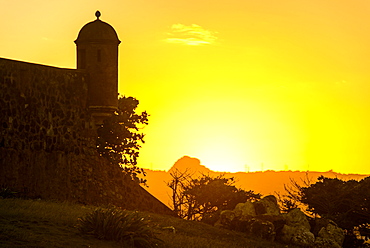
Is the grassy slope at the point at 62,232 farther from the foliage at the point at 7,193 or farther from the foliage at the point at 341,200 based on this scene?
Result: the foliage at the point at 341,200

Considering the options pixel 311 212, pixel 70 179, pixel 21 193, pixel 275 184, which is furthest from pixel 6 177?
pixel 275 184

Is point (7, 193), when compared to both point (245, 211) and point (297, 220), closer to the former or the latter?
point (245, 211)

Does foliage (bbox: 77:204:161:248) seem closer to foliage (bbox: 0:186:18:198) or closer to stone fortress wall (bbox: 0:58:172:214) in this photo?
foliage (bbox: 0:186:18:198)

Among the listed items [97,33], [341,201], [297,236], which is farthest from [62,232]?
[341,201]

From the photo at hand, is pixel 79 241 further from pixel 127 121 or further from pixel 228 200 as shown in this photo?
pixel 127 121

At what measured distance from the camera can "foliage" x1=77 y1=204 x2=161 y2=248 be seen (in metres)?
19.5

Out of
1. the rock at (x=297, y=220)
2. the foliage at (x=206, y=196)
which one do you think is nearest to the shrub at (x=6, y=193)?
the foliage at (x=206, y=196)

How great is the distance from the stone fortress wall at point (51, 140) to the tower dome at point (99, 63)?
39 cm

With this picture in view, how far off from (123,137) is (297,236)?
12.0m

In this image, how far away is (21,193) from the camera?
1095 inches

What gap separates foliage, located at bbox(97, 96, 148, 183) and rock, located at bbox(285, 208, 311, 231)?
9.34 metres

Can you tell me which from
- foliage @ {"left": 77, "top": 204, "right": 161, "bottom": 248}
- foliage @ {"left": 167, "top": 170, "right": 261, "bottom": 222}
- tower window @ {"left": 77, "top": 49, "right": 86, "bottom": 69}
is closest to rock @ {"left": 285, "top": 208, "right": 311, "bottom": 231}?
foliage @ {"left": 167, "top": 170, "right": 261, "bottom": 222}

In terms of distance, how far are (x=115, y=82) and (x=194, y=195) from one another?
819 centimetres

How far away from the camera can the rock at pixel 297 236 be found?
27.9 m
